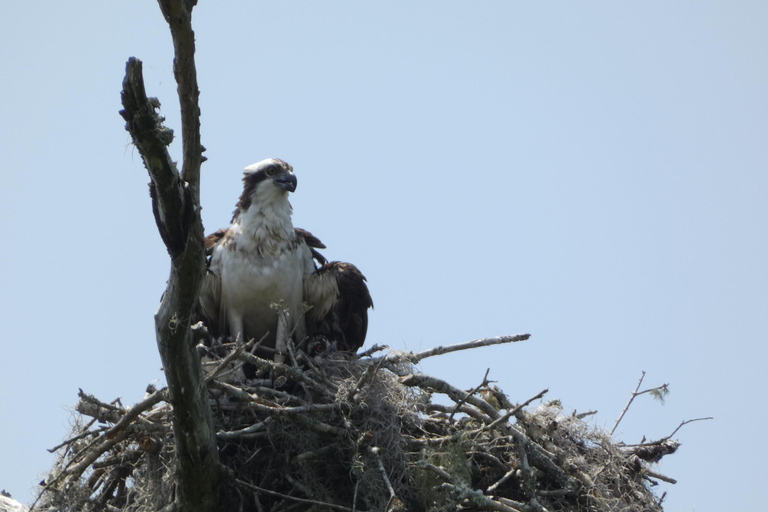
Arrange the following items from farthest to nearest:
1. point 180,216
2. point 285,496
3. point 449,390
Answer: point 449,390
point 285,496
point 180,216

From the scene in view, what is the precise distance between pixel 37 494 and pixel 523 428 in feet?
10.7

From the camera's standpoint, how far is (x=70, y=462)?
16.4ft

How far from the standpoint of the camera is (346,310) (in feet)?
23.9

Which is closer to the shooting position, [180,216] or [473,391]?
[180,216]

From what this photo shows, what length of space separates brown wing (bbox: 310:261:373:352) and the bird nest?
1.02m

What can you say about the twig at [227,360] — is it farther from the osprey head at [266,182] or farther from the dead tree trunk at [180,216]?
the osprey head at [266,182]

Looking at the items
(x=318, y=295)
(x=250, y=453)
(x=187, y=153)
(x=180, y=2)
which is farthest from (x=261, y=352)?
(x=180, y=2)

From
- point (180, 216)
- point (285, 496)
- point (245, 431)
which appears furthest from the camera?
point (245, 431)

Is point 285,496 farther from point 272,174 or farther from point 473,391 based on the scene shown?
point 272,174

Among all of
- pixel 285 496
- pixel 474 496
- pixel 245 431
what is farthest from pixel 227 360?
pixel 474 496

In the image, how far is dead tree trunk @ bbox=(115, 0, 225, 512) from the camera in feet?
11.4

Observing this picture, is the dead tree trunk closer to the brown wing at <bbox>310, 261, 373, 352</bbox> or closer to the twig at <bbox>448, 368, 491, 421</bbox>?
the twig at <bbox>448, 368, 491, 421</bbox>

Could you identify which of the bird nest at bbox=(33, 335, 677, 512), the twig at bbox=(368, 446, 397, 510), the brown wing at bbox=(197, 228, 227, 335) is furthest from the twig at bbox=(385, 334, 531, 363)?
the brown wing at bbox=(197, 228, 227, 335)

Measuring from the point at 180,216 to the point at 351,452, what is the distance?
2.45 m
